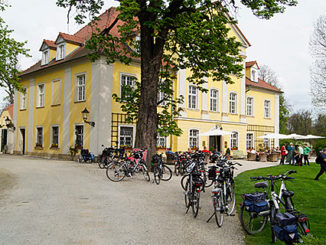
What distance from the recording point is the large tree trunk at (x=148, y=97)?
1488 cm

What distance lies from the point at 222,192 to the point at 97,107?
1505cm

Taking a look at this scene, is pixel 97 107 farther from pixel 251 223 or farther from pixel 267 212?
pixel 267 212

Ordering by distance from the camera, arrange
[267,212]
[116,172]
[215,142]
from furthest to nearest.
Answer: [215,142] → [116,172] → [267,212]

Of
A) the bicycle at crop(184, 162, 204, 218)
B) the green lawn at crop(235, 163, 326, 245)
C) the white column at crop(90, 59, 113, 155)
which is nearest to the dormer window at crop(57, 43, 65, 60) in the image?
the white column at crop(90, 59, 113, 155)

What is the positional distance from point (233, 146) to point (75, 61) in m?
15.7

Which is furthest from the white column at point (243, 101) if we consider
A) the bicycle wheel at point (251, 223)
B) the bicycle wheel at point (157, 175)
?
the bicycle wheel at point (251, 223)

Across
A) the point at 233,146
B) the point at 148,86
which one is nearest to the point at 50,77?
the point at 148,86

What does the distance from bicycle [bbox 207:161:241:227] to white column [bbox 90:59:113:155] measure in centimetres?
1360

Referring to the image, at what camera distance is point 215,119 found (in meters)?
27.7

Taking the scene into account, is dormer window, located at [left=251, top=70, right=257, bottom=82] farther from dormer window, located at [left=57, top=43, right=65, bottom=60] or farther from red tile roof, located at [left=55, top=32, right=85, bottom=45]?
dormer window, located at [left=57, top=43, right=65, bottom=60]

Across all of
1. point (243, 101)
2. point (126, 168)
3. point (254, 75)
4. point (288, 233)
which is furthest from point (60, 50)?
point (288, 233)

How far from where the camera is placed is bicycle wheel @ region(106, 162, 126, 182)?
12.1 metres

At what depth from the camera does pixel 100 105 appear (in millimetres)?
20156

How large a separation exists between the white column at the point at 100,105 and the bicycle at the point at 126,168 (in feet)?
25.6
